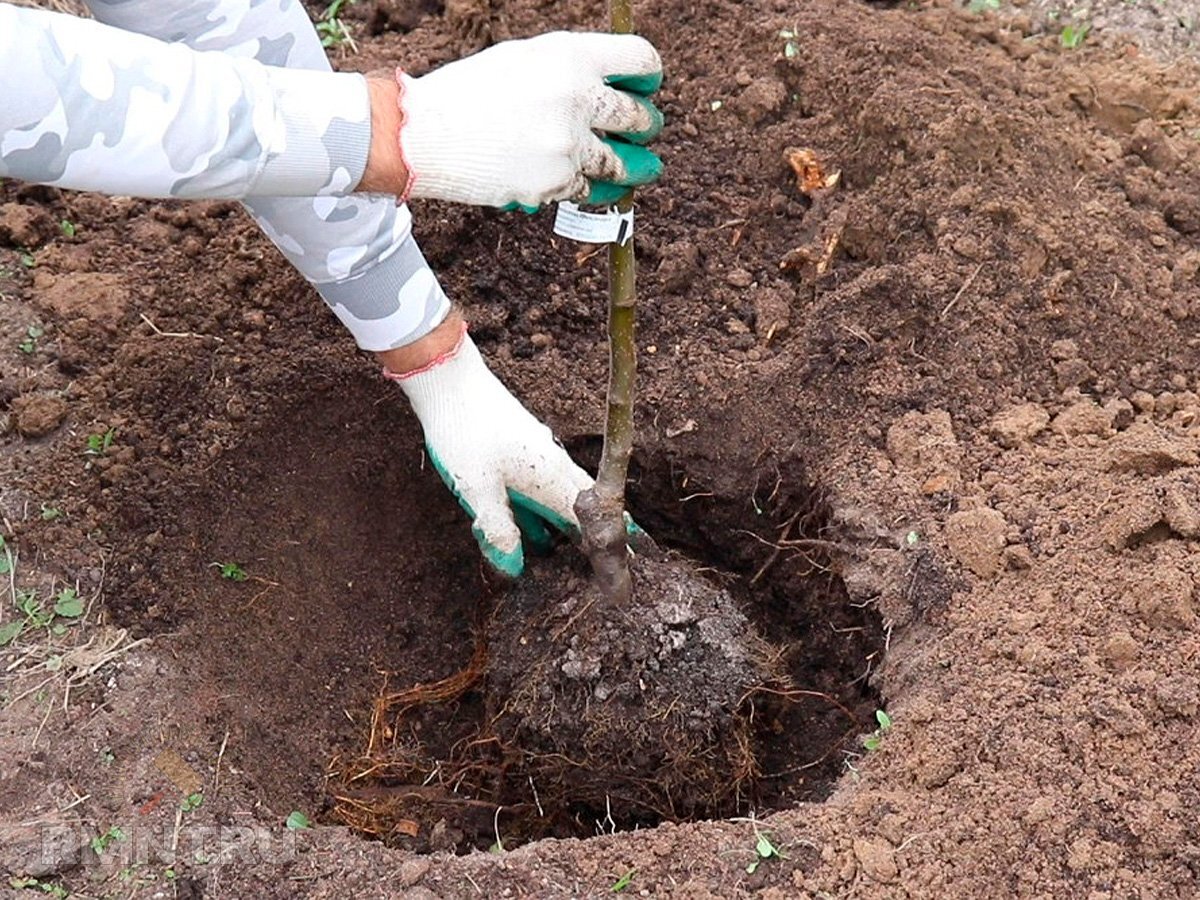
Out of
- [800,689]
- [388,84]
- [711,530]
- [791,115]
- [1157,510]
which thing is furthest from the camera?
[791,115]

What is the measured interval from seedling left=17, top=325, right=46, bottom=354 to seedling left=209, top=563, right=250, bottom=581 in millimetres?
503

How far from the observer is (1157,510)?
181cm

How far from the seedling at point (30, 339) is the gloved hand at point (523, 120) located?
947 millimetres

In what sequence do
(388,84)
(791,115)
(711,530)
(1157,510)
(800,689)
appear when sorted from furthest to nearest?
1. (791,115)
2. (711,530)
3. (800,689)
4. (1157,510)
5. (388,84)

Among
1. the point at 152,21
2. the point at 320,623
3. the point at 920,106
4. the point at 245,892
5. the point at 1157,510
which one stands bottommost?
the point at 320,623

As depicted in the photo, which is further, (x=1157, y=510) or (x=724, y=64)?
(x=724, y=64)

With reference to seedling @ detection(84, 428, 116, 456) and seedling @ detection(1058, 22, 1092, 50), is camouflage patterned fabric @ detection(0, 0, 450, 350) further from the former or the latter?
seedling @ detection(1058, 22, 1092, 50)

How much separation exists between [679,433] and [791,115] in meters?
0.69

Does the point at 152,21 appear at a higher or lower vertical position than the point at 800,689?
higher

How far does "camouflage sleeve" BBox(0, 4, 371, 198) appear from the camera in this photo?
1.36 m

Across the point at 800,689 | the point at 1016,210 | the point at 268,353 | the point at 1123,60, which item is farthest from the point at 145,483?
the point at 1123,60

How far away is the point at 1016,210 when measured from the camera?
2.19 meters

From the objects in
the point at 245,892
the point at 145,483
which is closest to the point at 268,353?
the point at 145,483

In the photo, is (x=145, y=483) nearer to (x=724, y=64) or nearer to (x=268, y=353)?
(x=268, y=353)
